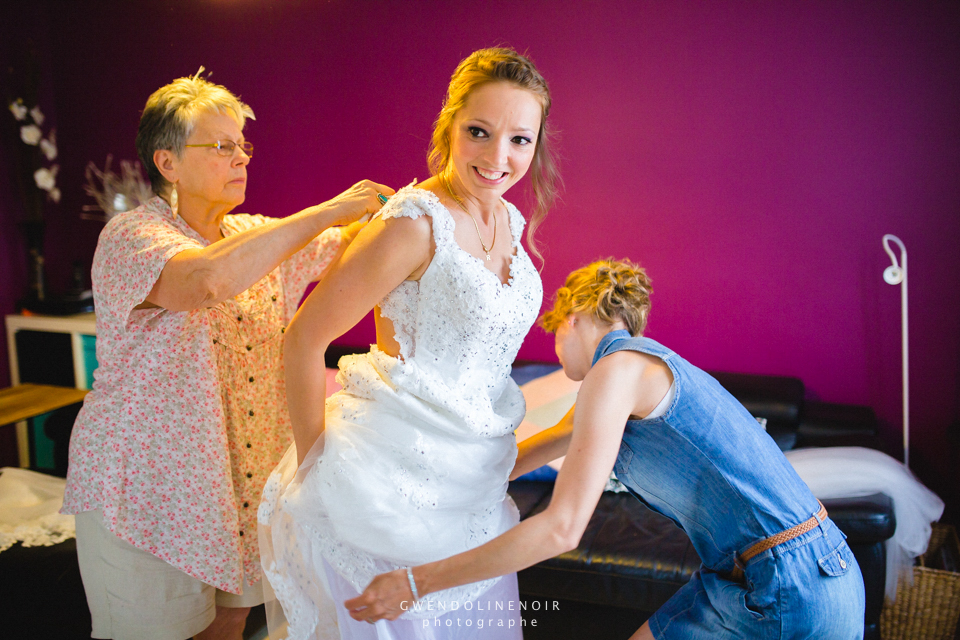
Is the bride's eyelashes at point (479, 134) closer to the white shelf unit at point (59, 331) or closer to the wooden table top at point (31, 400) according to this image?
the wooden table top at point (31, 400)

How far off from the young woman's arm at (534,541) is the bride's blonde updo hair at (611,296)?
1.15ft

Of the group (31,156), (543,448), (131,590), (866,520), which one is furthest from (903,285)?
(31,156)

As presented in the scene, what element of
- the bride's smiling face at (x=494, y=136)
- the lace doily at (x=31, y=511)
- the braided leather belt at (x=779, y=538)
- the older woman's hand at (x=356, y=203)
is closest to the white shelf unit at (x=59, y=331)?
the lace doily at (x=31, y=511)

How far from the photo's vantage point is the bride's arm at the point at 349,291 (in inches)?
47.6

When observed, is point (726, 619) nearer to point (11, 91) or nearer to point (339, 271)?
point (339, 271)

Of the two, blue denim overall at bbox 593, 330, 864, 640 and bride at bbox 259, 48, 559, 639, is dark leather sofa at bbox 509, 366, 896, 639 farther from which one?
bride at bbox 259, 48, 559, 639

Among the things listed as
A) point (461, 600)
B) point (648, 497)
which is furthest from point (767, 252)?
point (461, 600)

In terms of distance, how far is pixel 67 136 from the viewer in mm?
3918

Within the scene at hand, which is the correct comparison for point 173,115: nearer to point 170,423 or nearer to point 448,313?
point 170,423

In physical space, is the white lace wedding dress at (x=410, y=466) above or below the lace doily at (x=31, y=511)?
above

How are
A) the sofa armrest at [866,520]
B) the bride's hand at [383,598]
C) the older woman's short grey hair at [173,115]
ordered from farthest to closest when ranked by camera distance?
the sofa armrest at [866,520], the older woman's short grey hair at [173,115], the bride's hand at [383,598]

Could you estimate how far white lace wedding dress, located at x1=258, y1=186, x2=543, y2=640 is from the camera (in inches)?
47.8

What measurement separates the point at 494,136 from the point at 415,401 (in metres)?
0.53

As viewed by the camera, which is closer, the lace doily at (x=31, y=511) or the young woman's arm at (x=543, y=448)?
the young woman's arm at (x=543, y=448)
